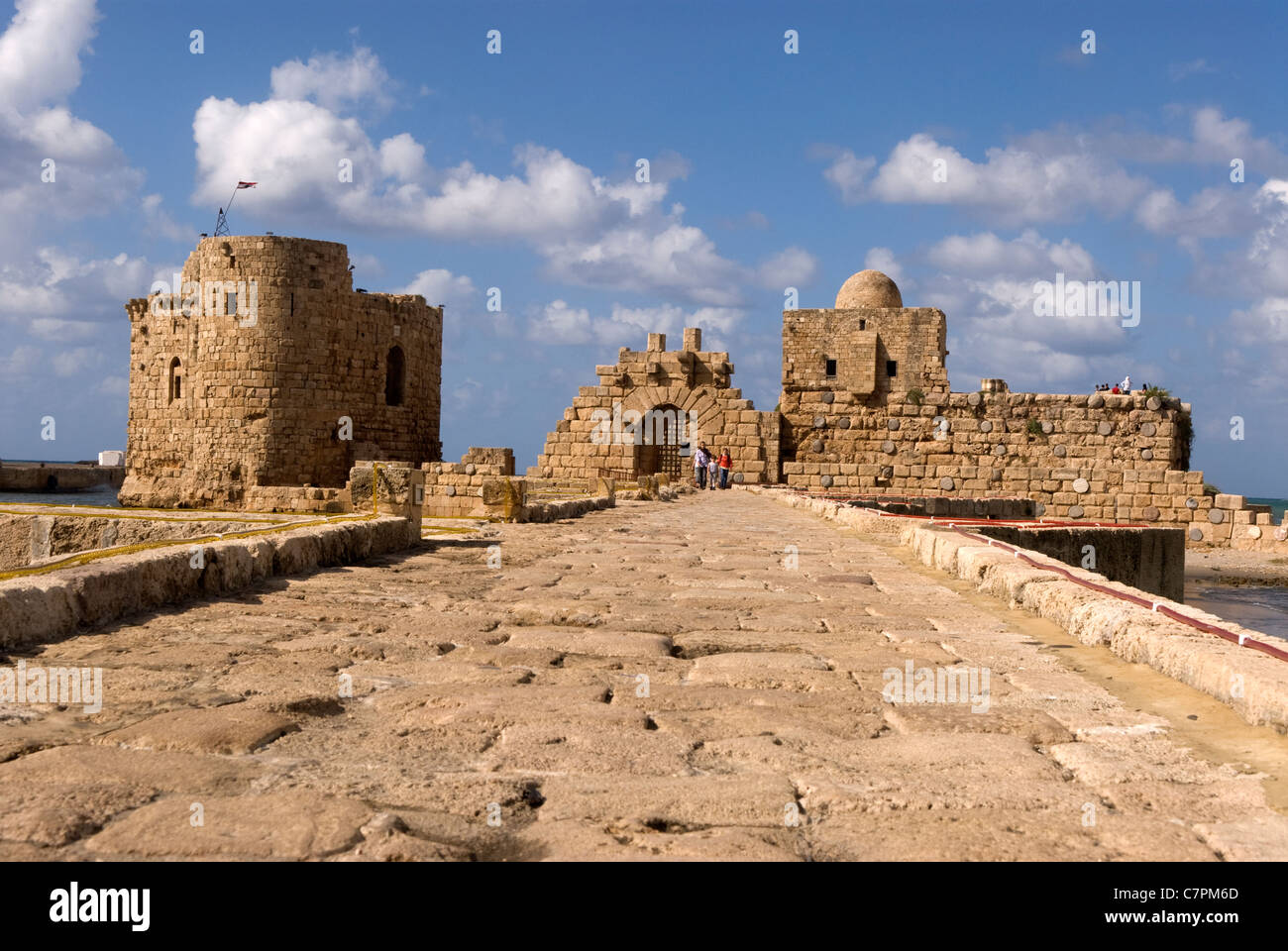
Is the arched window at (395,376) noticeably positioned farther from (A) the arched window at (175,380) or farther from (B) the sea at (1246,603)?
(B) the sea at (1246,603)

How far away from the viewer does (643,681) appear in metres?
3.81

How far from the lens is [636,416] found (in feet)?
82.1

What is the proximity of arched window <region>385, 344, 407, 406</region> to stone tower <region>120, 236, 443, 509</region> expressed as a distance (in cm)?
54

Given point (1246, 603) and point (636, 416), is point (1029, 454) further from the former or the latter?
point (636, 416)

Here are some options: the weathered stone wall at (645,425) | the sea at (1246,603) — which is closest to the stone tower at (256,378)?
the weathered stone wall at (645,425)

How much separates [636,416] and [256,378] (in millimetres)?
8819

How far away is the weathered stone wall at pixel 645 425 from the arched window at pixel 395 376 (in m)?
5.11

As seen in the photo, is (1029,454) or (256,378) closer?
(1029,454)

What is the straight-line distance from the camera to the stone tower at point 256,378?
25.7m

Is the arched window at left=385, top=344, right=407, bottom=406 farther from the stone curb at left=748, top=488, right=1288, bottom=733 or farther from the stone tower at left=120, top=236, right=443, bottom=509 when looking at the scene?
the stone curb at left=748, top=488, right=1288, bottom=733

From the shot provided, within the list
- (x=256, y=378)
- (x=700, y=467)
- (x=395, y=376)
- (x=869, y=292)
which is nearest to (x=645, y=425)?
(x=700, y=467)

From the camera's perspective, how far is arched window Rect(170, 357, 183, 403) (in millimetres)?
26938

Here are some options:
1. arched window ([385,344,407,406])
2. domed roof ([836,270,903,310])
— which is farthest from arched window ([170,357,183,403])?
domed roof ([836,270,903,310])
